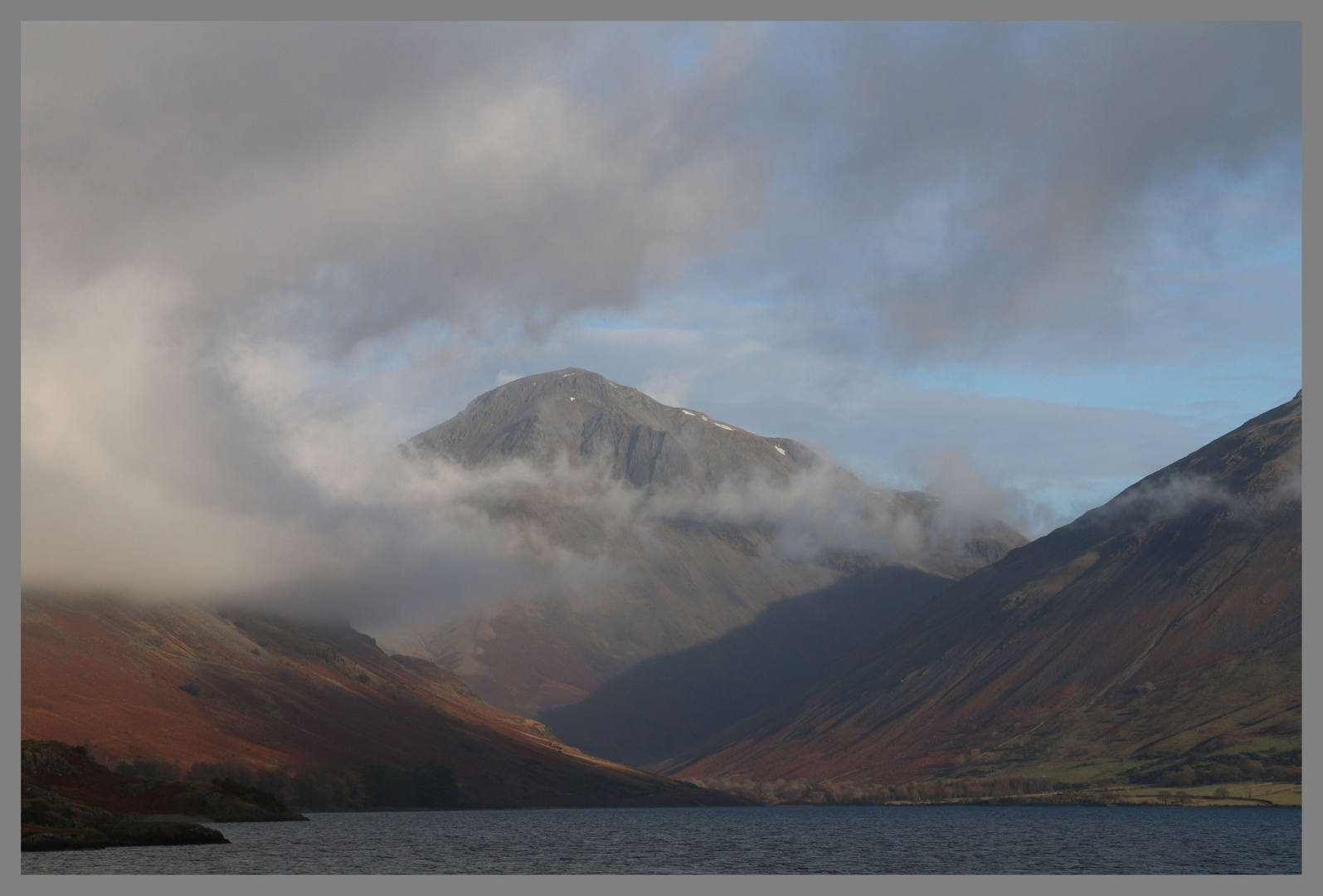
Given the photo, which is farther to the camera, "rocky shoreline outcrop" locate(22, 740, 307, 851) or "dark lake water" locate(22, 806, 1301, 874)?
"rocky shoreline outcrop" locate(22, 740, 307, 851)

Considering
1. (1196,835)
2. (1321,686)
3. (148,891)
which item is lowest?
(1196,835)

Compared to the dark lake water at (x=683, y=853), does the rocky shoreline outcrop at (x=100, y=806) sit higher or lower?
higher

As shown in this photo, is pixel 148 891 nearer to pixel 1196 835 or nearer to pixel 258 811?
pixel 258 811

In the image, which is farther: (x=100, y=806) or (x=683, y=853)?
(x=683, y=853)

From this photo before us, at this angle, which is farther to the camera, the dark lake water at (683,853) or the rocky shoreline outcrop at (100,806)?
the rocky shoreline outcrop at (100,806)

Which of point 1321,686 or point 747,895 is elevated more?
point 1321,686

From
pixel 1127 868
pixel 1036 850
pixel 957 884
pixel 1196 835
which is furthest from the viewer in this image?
pixel 1196 835

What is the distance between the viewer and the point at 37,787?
128625mm

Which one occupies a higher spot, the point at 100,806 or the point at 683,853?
the point at 100,806

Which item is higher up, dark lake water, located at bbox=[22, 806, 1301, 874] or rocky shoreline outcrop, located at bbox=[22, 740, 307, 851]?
rocky shoreline outcrop, located at bbox=[22, 740, 307, 851]

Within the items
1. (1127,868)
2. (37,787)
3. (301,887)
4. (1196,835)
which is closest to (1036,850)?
(1127,868)

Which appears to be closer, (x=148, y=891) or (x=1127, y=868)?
(x=148, y=891)

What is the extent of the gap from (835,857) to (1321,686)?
59.2 meters

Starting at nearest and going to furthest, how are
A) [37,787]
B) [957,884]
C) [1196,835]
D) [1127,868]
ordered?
[957,884]
[1127,868]
[37,787]
[1196,835]
